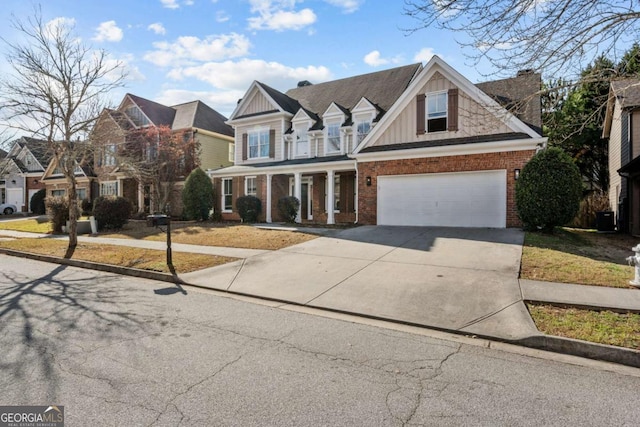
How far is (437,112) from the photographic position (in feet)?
49.0

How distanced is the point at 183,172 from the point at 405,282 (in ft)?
69.9

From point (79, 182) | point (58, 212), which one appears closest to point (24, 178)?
point (79, 182)

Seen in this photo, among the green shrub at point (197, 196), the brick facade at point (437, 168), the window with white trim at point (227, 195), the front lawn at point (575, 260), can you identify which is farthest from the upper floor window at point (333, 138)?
the front lawn at point (575, 260)

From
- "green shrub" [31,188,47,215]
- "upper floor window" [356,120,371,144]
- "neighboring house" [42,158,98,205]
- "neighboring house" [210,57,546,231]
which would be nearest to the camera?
"neighboring house" [210,57,546,231]

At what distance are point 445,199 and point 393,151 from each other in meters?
2.90

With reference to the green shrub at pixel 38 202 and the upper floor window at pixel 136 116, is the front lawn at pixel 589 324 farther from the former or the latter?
the green shrub at pixel 38 202

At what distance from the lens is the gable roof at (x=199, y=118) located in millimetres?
26441

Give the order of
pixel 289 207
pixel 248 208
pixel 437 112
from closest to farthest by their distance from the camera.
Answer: pixel 437 112 < pixel 289 207 < pixel 248 208

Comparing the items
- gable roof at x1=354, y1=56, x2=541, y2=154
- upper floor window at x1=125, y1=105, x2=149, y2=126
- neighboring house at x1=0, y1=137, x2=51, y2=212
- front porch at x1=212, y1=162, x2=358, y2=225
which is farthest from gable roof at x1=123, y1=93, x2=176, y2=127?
gable roof at x1=354, y1=56, x2=541, y2=154

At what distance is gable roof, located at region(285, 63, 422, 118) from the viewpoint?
2030 centimetres

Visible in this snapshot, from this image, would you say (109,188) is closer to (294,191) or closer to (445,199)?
(294,191)

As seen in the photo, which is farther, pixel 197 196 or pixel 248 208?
pixel 197 196

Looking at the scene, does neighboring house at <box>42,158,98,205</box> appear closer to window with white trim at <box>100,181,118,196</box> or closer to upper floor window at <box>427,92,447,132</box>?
window with white trim at <box>100,181,118,196</box>

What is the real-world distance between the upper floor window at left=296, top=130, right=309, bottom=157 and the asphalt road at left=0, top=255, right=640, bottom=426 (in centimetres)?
1587
